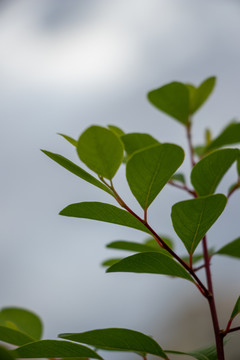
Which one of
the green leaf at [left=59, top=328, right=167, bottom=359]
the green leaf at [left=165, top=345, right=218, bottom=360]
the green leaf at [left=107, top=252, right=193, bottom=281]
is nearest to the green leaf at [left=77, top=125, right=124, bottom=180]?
the green leaf at [left=107, top=252, right=193, bottom=281]

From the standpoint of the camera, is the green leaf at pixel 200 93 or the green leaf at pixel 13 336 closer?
the green leaf at pixel 13 336

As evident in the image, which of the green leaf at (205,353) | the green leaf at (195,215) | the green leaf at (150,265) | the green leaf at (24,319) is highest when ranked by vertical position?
the green leaf at (195,215)

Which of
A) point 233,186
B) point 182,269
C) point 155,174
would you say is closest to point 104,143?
point 155,174

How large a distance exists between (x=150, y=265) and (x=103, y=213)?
0.37ft

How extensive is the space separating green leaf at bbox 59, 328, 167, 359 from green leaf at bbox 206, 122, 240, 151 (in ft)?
1.76

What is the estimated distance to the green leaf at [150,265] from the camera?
2.16 feet

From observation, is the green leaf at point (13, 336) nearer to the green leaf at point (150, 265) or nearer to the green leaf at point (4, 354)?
the green leaf at point (150, 265)

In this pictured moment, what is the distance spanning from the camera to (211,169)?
0.72 meters

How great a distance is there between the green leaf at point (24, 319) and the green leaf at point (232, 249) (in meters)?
0.45

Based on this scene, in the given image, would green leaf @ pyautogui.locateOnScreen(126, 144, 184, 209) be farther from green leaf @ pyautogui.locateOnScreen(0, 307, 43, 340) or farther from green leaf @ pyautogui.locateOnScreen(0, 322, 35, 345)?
green leaf @ pyautogui.locateOnScreen(0, 307, 43, 340)

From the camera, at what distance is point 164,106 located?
3.69ft

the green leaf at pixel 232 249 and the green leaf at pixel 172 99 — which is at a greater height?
the green leaf at pixel 172 99

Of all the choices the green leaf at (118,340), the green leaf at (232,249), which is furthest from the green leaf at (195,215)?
the green leaf at (232,249)

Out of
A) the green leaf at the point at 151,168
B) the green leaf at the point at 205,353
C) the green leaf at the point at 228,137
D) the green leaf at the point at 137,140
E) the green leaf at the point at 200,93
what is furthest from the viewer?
the green leaf at the point at 200,93
